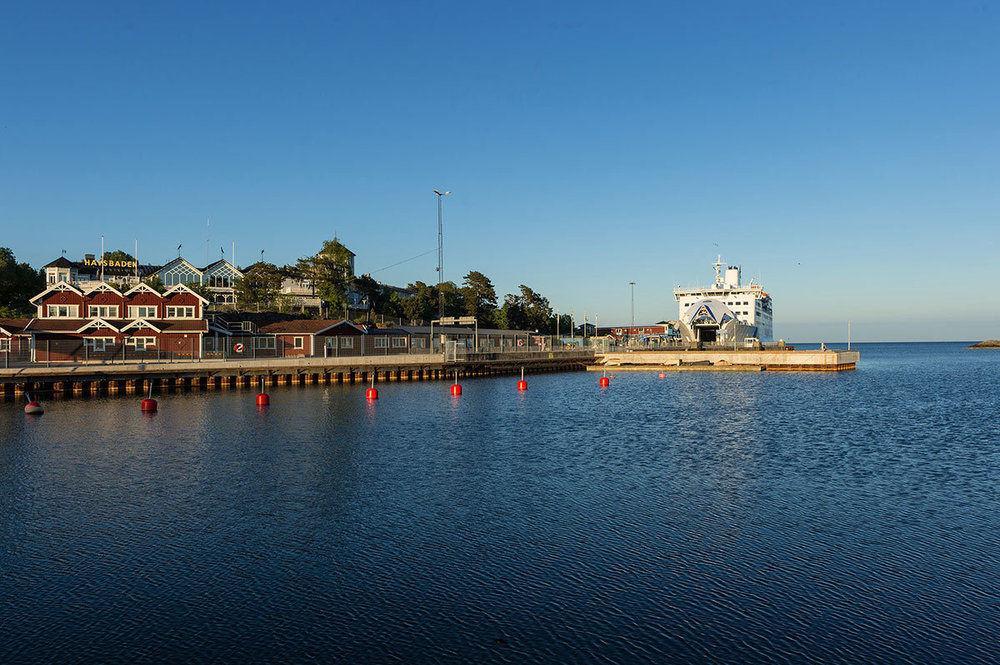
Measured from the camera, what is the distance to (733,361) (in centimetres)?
9794

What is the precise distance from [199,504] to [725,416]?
3520 centimetres

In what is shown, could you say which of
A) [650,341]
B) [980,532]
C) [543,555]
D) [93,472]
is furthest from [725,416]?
[650,341]

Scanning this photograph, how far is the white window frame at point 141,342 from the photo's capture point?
77.6m

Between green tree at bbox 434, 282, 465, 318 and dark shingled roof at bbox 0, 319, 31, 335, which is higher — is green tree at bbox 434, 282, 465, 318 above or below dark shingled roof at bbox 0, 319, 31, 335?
above

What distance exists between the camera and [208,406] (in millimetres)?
52000

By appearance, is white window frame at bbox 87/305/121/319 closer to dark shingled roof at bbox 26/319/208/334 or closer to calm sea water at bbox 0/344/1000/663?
dark shingled roof at bbox 26/319/208/334

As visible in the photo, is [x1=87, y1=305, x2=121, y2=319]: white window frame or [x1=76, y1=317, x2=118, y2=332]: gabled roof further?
[x1=87, y1=305, x2=121, y2=319]: white window frame

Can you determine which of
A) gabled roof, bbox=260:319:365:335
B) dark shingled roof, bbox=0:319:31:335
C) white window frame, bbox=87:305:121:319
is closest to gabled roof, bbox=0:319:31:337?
dark shingled roof, bbox=0:319:31:335

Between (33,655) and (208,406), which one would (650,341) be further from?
(33,655)

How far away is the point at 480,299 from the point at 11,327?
300 feet

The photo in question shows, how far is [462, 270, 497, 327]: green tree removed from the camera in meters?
147

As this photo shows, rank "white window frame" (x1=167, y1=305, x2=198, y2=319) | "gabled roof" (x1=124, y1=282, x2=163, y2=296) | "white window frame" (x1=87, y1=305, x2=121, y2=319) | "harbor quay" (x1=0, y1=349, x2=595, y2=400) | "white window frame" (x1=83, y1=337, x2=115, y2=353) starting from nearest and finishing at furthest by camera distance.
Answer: "harbor quay" (x1=0, y1=349, x2=595, y2=400), "white window frame" (x1=83, y1=337, x2=115, y2=353), "white window frame" (x1=87, y1=305, x2=121, y2=319), "gabled roof" (x1=124, y1=282, x2=163, y2=296), "white window frame" (x1=167, y1=305, x2=198, y2=319)

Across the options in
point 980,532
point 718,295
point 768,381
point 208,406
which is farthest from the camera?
point 718,295

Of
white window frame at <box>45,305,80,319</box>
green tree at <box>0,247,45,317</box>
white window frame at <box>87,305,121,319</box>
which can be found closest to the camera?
white window frame at <box>45,305,80,319</box>
